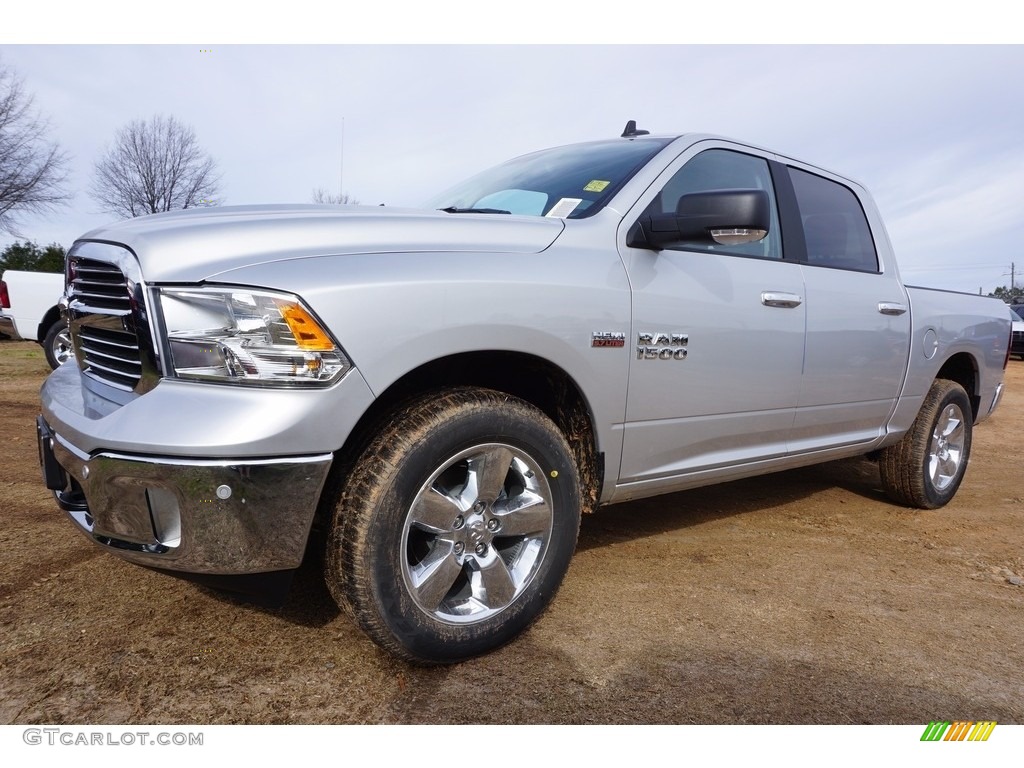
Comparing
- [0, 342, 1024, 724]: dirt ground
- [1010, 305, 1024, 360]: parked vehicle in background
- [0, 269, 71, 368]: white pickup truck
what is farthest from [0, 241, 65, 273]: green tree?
[1010, 305, 1024, 360]: parked vehicle in background

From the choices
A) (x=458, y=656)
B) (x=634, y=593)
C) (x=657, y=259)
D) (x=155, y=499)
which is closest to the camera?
(x=155, y=499)

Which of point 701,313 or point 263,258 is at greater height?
point 263,258

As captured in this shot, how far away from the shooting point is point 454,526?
6.91 feet

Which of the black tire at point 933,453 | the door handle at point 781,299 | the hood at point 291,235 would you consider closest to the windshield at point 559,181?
the hood at point 291,235

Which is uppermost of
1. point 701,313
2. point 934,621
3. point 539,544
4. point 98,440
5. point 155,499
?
point 701,313

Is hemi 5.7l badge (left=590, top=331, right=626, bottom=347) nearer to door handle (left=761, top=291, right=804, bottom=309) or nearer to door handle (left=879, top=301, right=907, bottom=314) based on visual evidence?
door handle (left=761, top=291, right=804, bottom=309)

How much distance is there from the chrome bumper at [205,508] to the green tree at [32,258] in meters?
20.8

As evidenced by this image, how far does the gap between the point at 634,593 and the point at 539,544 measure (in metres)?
0.68

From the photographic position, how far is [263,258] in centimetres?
184

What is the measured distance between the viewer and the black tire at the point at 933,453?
14.0ft

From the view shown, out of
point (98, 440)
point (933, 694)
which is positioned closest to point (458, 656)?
point (98, 440)

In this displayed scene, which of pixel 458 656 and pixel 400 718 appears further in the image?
pixel 458 656

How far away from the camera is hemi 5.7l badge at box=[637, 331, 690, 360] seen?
2.49 metres
